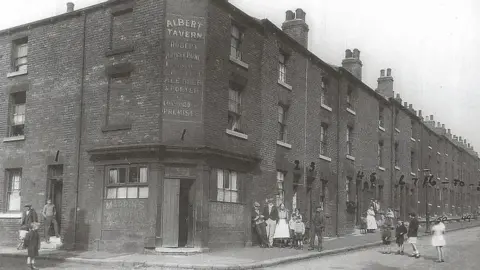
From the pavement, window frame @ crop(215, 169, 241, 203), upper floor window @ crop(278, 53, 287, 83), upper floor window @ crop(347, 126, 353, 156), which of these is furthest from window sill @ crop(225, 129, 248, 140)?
upper floor window @ crop(347, 126, 353, 156)

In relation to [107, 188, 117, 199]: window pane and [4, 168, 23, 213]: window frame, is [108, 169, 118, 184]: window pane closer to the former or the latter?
[107, 188, 117, 199]: window pane

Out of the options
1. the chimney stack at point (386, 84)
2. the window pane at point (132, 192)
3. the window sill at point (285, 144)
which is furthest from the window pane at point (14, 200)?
the chimney stack at point (386, 84)

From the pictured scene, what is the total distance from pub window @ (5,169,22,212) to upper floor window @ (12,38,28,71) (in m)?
4.21

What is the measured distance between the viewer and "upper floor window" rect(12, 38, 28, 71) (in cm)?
2195

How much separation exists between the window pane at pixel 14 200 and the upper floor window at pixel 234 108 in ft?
29.0

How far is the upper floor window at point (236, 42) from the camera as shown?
784 inches

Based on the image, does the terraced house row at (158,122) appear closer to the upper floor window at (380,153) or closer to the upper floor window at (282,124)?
the upper floor window at (282,124)

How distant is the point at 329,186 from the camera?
26922 mm

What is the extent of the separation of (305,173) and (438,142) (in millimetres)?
28318

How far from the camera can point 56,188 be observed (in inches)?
806

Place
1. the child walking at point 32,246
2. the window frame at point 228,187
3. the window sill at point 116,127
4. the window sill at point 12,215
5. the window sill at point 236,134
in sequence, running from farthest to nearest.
Result: the window sill at point 12,215 → the window sill at point 236,134 → the window frame at point 228,187 → the window sill at point 116,127 → the child walking at point 32,246

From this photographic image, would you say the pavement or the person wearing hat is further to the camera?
the person wearing hat

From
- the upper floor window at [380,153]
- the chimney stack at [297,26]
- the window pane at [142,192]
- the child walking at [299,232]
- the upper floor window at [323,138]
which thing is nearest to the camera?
the window pane at [142,192]

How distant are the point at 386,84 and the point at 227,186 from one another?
76.6 ft
